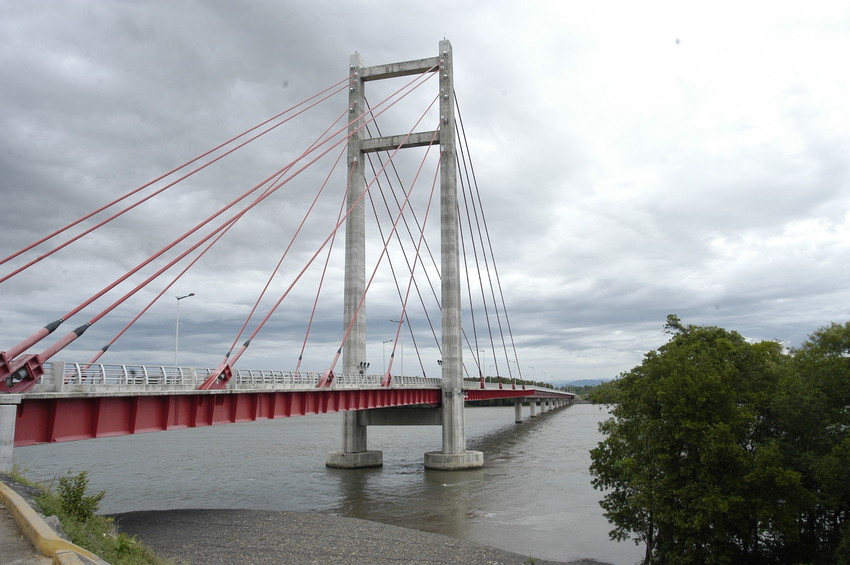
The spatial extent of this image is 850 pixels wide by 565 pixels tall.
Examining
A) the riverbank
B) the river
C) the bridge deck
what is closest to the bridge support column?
the bridge deck

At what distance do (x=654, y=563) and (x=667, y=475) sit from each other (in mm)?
4036

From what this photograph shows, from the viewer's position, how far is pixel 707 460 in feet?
60.7

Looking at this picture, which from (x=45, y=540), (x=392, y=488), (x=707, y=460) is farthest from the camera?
(x=392, y=488)

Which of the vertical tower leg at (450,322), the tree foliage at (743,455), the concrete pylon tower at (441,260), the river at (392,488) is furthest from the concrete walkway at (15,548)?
the vertical tower leg at (450,322)

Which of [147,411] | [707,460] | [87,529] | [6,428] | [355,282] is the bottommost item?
[87,529]

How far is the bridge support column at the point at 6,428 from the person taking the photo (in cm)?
1552

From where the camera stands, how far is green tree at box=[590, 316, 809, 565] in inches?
711

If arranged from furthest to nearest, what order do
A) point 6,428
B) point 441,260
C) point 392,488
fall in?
point 441,260 < point 392,488 < point 6,428

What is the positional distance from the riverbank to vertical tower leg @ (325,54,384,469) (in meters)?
18.6

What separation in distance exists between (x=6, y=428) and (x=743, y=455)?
67.4 feet

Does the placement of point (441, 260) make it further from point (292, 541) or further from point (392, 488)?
point (292, 541)

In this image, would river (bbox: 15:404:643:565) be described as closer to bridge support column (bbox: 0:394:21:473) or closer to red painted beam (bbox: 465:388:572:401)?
red painted beam (bbox: 465:388:572:401)

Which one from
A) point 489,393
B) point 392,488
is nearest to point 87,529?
point 392,488

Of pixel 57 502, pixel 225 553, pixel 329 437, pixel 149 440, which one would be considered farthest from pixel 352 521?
pixel 149 440
